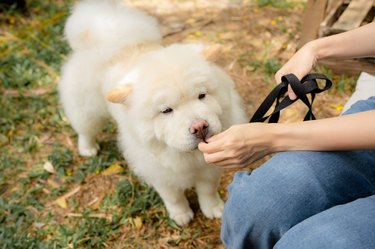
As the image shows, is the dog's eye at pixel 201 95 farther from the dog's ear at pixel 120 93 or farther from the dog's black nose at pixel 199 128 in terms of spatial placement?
the dog's ear at pixel 120 93

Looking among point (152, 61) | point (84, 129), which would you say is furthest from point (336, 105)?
point (84, 129)

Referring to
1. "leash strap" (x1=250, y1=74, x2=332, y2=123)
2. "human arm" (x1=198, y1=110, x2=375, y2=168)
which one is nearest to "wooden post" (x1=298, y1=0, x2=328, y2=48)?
"leash strap" (x1=250, y1=74, x2=332, y2=123)

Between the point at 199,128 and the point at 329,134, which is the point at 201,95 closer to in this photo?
the point at 199,128

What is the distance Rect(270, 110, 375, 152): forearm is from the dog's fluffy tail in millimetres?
1205

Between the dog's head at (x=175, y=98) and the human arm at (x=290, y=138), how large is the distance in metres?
0.18

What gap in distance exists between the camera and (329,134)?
1.22 meters

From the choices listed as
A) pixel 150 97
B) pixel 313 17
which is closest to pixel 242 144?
pixel 150 97

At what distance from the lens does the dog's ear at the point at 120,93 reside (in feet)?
5.47

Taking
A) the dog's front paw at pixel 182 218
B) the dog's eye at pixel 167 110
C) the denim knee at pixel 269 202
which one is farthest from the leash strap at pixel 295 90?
the dog's front paw at pixel 182 218

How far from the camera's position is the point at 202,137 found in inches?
60.5

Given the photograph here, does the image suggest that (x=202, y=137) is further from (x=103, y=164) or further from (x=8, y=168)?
(x=8, y=168)

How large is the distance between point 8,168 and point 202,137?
191 centimetres

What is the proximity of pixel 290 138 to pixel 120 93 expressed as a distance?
0.82 metres

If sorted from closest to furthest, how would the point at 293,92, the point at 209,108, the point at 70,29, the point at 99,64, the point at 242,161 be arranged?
the point at 242,161
the point at 293,92
the point at 209,108
the point at 99,64
the point at 70,29
